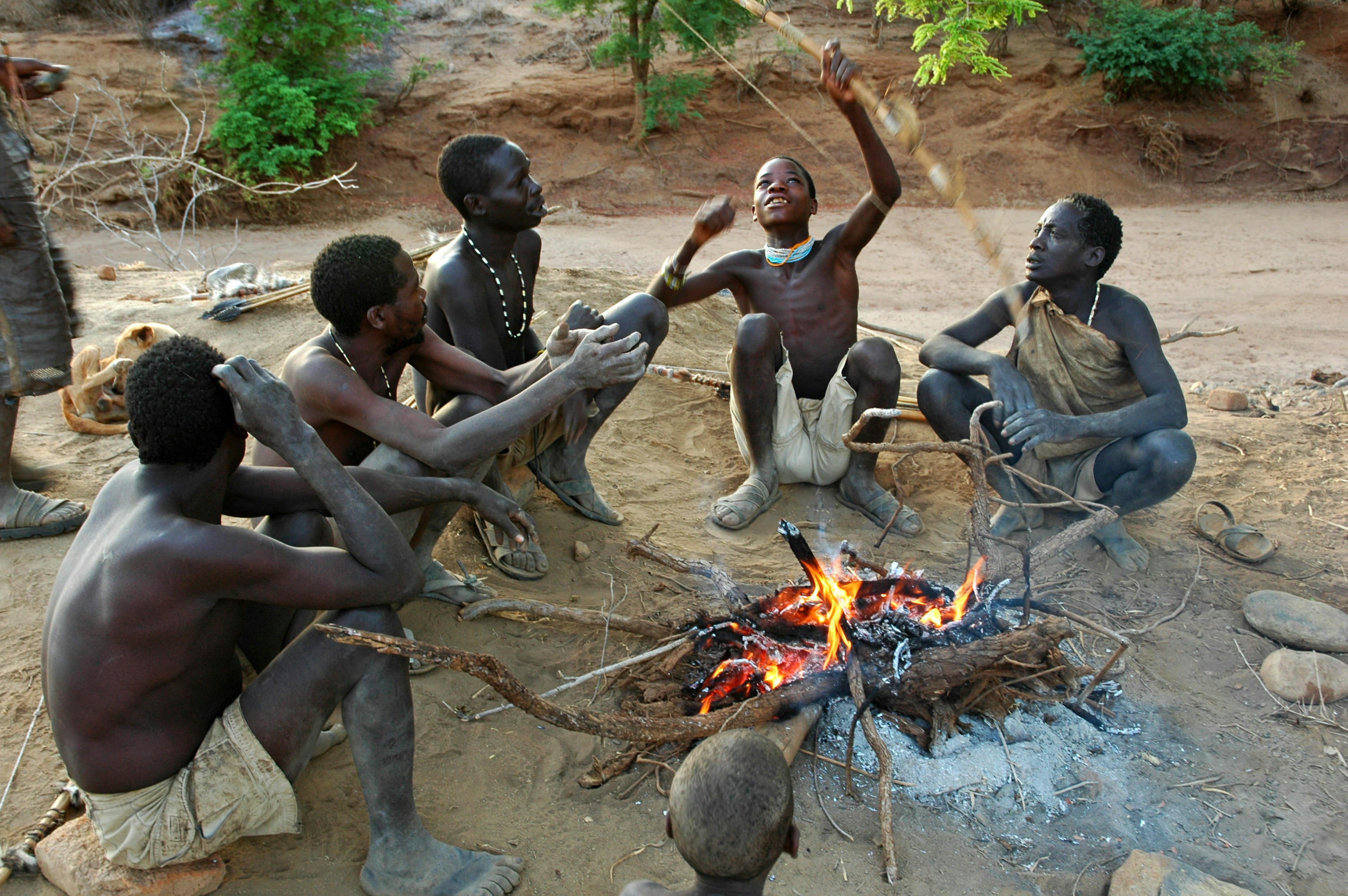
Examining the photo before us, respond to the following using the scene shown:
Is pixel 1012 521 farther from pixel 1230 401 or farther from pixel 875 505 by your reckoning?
pixel 1230 401

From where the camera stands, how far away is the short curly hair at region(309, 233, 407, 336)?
2.52 meters

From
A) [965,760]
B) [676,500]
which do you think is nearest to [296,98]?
[676,500]

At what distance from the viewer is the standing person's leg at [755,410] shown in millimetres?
3768

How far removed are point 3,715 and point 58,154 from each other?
33.3 feet

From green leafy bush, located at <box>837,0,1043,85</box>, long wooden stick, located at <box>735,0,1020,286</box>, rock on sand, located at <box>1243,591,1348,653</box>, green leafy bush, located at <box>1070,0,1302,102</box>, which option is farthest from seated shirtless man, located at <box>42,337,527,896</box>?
green leafy bush, located at <box>1070,0,1302,102</box>

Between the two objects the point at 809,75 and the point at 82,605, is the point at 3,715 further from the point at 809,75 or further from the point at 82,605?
the point at 809,75

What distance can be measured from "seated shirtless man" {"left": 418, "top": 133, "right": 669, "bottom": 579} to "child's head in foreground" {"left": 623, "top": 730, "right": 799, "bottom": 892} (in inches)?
72.1

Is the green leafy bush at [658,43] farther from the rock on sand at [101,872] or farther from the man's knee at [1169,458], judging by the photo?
the rock on sand at [101,872]

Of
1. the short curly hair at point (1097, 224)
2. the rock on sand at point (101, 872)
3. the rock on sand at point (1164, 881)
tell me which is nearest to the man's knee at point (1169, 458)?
the short curly hair at point (1097, 224)

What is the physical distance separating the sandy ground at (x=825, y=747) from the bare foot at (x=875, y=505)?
5 cm

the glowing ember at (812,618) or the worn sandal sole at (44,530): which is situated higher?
the glowing ember at (812,618)

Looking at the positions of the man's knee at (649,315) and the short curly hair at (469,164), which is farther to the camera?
the man's knee at (649,315)

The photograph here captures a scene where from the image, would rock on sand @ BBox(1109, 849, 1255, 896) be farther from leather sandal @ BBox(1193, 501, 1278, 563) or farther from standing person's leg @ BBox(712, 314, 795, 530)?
standing person's leg @ BBox(712, 314, 795, 530)

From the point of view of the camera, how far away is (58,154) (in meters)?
10.1
